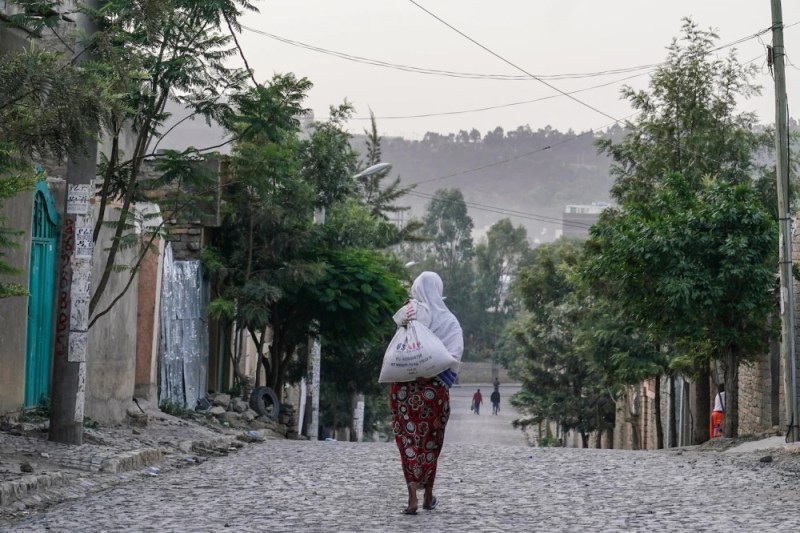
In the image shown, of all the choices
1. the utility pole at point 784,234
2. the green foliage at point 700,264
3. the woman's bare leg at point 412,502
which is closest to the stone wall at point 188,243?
the green foliage at point 700,264

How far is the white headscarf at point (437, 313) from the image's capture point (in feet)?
33.4

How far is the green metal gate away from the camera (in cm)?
1498

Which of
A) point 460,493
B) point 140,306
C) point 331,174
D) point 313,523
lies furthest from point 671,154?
point 313,523

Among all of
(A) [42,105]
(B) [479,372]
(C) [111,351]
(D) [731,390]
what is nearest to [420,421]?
(A) [42,105]

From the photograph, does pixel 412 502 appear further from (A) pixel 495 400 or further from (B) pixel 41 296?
(A) pixel 495 400

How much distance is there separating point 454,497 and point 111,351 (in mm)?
7424

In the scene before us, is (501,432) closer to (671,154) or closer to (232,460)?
(671,154)

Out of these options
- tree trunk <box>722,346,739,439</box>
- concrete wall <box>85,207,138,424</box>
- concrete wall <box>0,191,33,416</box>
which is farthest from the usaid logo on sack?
tree trunk <box>722,346,739,439</box>

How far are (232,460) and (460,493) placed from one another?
15.8 ft

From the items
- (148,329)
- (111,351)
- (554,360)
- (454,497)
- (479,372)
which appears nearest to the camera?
(454,497)

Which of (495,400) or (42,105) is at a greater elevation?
(42,105)

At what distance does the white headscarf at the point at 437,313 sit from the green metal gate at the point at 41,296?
247 inches

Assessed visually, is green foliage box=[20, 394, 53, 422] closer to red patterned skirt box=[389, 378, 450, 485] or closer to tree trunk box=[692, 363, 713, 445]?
red patterned skirt box=[389, 378, 450, 485]

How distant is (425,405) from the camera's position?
9992mm
